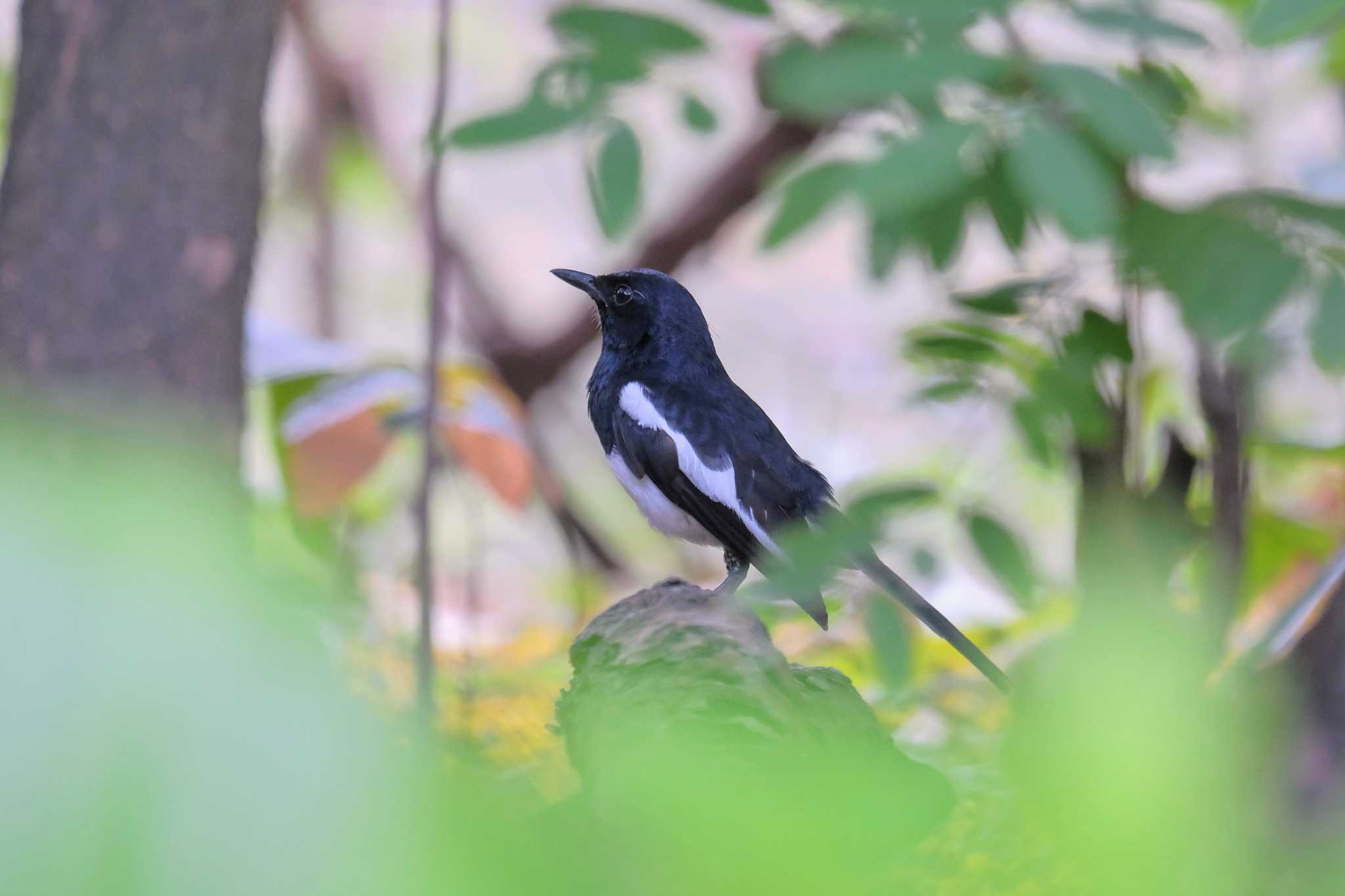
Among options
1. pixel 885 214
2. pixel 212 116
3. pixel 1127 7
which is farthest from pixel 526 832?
pixel 212 116

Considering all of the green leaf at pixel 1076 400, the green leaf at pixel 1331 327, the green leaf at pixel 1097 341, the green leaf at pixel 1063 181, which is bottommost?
the green leaf at pixel 1076 400

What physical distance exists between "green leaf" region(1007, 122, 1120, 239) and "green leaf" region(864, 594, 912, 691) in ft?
1.87

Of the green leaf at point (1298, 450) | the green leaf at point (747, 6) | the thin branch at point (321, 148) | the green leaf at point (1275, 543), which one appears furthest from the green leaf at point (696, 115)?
the thin branch at point (321, 148)

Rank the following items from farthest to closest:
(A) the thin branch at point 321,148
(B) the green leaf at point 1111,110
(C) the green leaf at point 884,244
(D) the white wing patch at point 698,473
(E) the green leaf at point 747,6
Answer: (A) the thin branch at point 321,148 < (D) the white wing patch at point 698,473 < (E) the green leaf at point 747,6 < (C) the green leaf at point 884,244 < (B) the green leaf at point 1111,110

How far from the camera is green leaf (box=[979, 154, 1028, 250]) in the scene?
165cm

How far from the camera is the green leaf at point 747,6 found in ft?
5.47

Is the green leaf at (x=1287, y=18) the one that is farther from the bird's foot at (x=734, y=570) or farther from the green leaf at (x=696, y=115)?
the bird's foot at (x=734, y=570)

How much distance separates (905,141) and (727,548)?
1.23 metres

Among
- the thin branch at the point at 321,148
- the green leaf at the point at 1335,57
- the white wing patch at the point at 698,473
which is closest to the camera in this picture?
the green leaf at the point at 1335,57

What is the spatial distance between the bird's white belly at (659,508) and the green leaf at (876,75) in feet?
3.72

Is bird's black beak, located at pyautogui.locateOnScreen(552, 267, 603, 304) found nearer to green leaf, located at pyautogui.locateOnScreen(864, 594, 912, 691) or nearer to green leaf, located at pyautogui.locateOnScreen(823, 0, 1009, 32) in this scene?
green leaf, located at pyautogui.locateOnScreen(864, 594, 912, 691)

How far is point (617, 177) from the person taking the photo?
1597mm

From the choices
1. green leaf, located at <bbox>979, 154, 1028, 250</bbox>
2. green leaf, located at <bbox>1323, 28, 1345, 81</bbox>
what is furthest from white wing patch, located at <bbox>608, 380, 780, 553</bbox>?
green leaf, located at <bbox>1323, 28, 1345, 81</bbox>

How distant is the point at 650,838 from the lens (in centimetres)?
30
